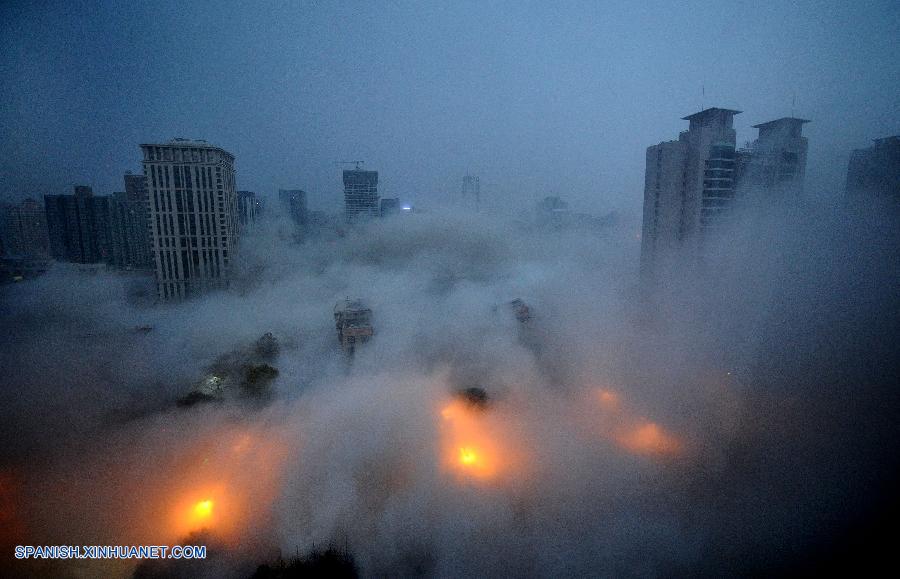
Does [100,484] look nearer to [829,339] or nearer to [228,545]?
[228,545]

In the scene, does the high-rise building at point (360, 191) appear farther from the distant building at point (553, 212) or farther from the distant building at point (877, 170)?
the distant building at point (877, 170)


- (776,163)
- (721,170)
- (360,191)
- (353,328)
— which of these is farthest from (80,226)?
(776,163)

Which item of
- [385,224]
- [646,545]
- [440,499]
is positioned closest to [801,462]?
[646,545]

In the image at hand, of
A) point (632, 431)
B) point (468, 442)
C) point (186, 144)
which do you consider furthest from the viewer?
point (186, 144)

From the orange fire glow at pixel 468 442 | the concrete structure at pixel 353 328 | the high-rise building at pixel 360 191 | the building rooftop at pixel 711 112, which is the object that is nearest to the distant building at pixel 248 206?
the high-rise building at pixel 360 191

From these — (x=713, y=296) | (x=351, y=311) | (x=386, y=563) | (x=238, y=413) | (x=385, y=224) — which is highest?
(x=385, y=224)

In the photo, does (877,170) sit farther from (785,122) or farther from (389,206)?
(389,206)

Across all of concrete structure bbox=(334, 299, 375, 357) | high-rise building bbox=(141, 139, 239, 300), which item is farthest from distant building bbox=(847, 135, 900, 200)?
high-rise building bbox=(141, 139, 239, 300)
